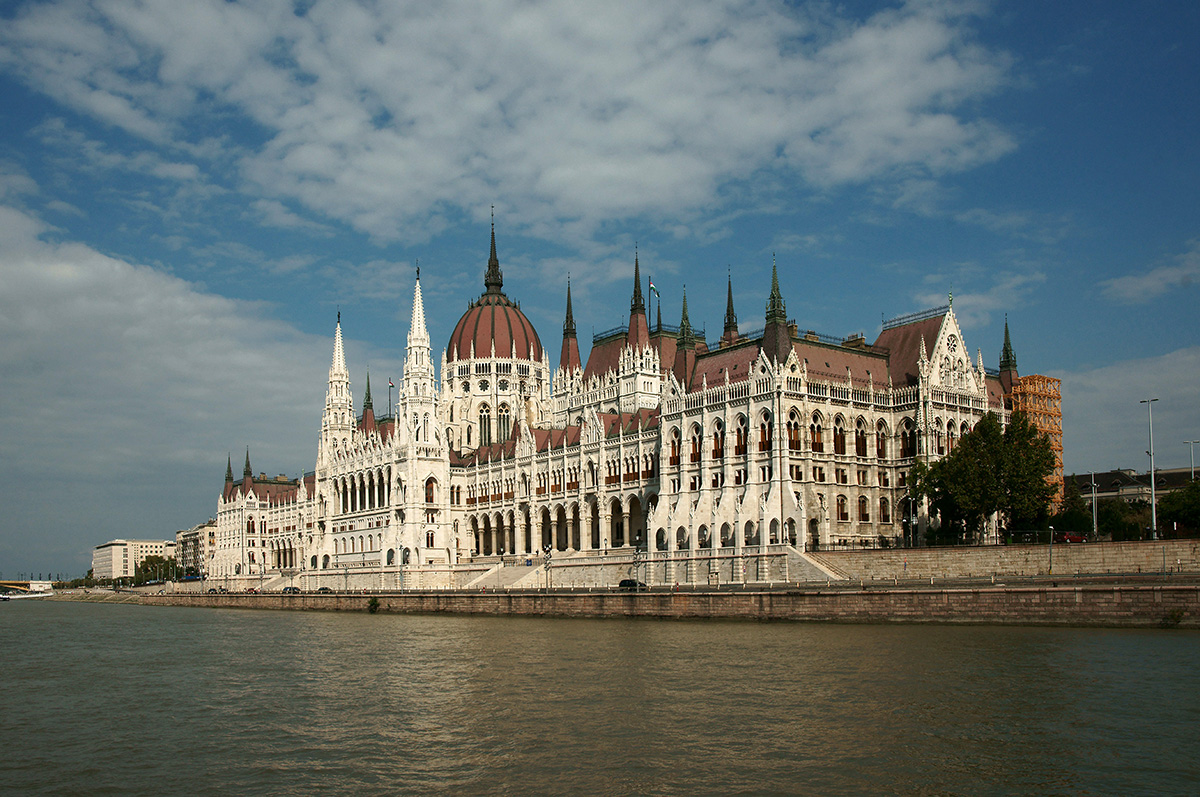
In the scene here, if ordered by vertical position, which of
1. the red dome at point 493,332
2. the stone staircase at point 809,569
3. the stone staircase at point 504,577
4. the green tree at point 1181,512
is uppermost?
the red dome at point 493,332

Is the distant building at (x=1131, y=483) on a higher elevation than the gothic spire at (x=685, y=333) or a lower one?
lower

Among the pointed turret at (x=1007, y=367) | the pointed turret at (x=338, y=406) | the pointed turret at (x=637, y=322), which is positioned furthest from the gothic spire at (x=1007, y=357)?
the pointed turret at (x=338, y=406)

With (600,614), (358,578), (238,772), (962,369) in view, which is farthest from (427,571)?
(238,772)

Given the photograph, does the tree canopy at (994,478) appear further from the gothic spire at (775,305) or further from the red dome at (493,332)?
the red dome at (493,332)

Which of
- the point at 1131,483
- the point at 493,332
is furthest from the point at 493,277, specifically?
the point at 1131,483

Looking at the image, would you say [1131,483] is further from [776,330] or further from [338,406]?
[338,406]

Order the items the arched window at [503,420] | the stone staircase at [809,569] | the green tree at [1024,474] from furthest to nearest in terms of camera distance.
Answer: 1. the arched window at [503,420]
2. the green tree at [1024,474]
3. the stone staircase at [809,569]

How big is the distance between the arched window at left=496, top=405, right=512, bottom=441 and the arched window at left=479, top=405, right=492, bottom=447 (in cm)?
105

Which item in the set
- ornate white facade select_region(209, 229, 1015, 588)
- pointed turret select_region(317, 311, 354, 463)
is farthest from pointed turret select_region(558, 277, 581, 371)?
pointed turret select_region(317, 311, 354, 463)

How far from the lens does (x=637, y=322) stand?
11356cm

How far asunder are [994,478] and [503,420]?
75.4 m

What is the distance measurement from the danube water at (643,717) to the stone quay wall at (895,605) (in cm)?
178

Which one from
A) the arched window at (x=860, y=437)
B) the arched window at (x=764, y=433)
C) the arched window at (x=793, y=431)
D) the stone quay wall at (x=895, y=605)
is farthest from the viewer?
the arched window at (x=860, y=437)

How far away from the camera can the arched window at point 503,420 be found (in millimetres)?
136750
